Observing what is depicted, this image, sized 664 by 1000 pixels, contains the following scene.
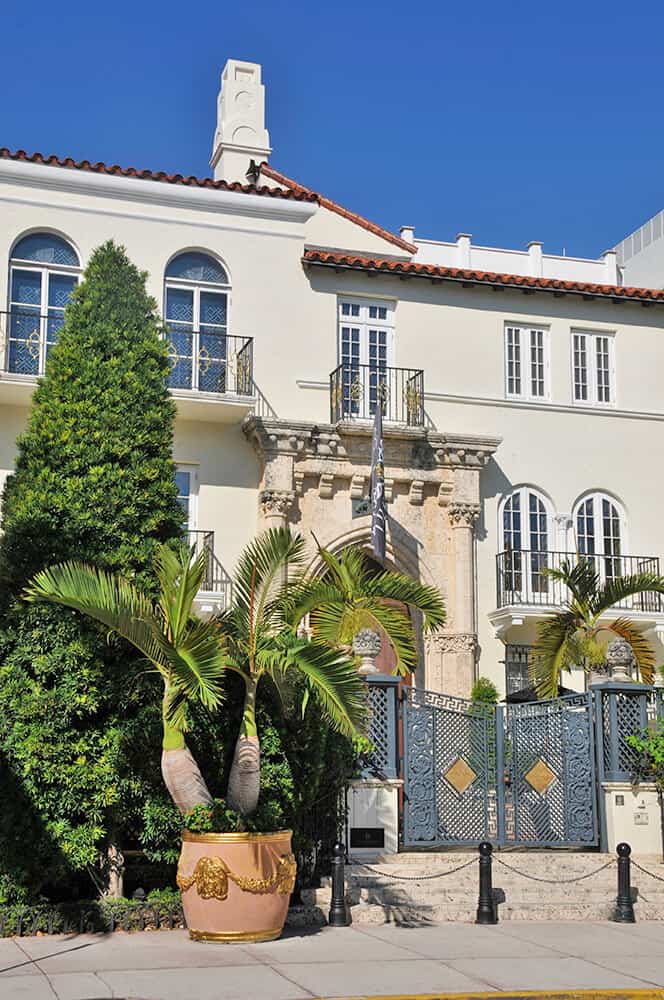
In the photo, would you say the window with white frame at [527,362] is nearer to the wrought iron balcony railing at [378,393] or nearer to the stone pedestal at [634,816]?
the wrought iron balcony railing at [378,393]

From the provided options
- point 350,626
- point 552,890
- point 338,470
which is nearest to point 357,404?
point 338,470

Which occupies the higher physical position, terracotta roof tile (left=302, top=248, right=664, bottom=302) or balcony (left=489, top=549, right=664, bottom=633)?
terracotta roof tile (left=302, top=248, right=664, bottom=302)

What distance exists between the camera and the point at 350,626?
1574 centimetres

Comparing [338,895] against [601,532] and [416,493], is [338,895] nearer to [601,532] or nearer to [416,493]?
[416,493]

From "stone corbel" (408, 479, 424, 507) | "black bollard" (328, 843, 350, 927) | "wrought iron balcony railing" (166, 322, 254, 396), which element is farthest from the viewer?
"stone corbel" (408, 479, 424, 507)

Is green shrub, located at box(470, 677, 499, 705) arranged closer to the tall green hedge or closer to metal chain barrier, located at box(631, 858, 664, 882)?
metal chain barrier, located at box(631, 858, 664, 882)

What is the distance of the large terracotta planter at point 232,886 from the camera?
10891 millimetres

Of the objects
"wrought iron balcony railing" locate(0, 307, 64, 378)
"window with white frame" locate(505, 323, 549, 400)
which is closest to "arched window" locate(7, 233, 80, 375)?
"wrought iron balcony railing" locate(0, 307, 64, 378)

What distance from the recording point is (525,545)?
23844 mm

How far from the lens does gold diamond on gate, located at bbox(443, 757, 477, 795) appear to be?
47.3 feet

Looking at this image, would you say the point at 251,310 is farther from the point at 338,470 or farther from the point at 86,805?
the point at 86,805

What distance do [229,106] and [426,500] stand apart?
473 inches

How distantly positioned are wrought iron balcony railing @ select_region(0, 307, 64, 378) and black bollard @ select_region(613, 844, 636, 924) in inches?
505

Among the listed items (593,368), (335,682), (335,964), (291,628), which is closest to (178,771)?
(335,682)
